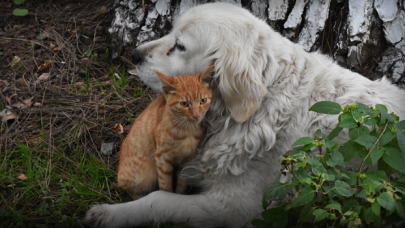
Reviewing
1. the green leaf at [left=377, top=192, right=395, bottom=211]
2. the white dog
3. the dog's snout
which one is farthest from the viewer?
the dog's snout

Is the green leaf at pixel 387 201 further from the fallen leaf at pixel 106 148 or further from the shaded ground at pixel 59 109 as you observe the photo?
the fallen leaf at pixel 106 148

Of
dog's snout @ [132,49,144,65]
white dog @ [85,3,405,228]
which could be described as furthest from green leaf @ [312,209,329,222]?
dog's snout @ [132,49,144,65]

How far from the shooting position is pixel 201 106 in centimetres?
234

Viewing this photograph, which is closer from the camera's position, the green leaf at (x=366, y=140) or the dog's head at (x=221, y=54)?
the green leaf at (x=366, y=140)

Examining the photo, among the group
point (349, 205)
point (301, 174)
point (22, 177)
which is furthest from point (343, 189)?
point (22, 177)

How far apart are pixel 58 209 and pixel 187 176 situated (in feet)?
3.37

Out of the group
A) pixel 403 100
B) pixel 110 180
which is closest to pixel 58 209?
pixel 110 180

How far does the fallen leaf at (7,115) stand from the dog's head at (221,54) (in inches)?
64.0

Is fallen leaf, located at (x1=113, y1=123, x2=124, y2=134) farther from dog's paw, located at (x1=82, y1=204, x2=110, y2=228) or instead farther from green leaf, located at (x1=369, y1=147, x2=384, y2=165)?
green leaf, located at (x1=369, y1=147, x2=384, y2=165)

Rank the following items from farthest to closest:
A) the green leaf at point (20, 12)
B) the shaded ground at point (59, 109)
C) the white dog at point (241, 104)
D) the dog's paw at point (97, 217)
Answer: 1. the green leaf at point (20, 12)
2. the shaded ground at point (59, 109)
3. the dog's paw at point (97, 217)
4. the white dog at point (241, 104)

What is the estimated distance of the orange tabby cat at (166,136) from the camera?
232cm

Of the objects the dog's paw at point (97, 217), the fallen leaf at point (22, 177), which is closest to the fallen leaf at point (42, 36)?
the fallen leaf at point (22, 177)

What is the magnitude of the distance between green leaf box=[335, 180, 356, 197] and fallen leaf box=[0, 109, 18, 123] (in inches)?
121

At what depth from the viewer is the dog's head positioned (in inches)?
93.2
